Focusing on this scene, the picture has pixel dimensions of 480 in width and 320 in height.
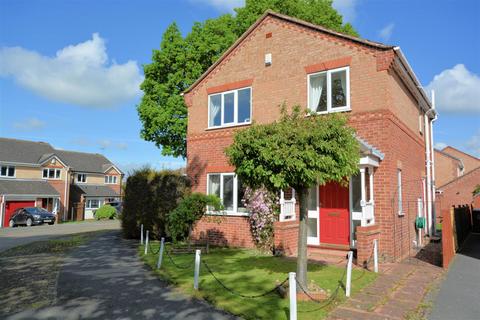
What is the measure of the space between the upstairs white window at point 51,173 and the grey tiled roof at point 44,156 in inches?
56.9

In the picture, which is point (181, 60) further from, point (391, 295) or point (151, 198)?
point (391, 295)

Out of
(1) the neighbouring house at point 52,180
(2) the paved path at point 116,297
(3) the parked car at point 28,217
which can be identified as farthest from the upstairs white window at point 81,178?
(2) the paved path at point 116,297

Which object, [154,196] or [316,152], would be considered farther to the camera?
[154,196]

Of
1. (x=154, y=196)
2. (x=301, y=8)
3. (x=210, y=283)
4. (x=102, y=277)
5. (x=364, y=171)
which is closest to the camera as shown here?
(x=210, y=283)

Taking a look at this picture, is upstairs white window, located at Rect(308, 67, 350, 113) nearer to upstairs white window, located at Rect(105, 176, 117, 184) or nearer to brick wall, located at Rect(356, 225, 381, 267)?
brick wall, located at Rect(356, 225, 381, 267)

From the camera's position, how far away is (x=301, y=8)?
2506 centimetres

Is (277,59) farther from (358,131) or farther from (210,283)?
(210,283)

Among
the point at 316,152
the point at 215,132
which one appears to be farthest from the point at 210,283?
the point at 215,132

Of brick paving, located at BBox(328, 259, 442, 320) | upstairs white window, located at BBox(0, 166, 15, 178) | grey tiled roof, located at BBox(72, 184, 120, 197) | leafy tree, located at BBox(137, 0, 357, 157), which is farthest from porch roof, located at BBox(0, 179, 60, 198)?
brick paving, located at BBox(328, 259, 442, 320)

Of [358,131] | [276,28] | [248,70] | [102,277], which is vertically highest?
[276,28]

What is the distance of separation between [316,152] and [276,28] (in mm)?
9063

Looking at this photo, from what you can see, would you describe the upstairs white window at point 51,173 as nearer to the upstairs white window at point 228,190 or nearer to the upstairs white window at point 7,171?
the upstairs white window at point 7,171

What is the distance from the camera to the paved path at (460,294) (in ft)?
20.9

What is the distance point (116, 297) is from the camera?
7316mm
